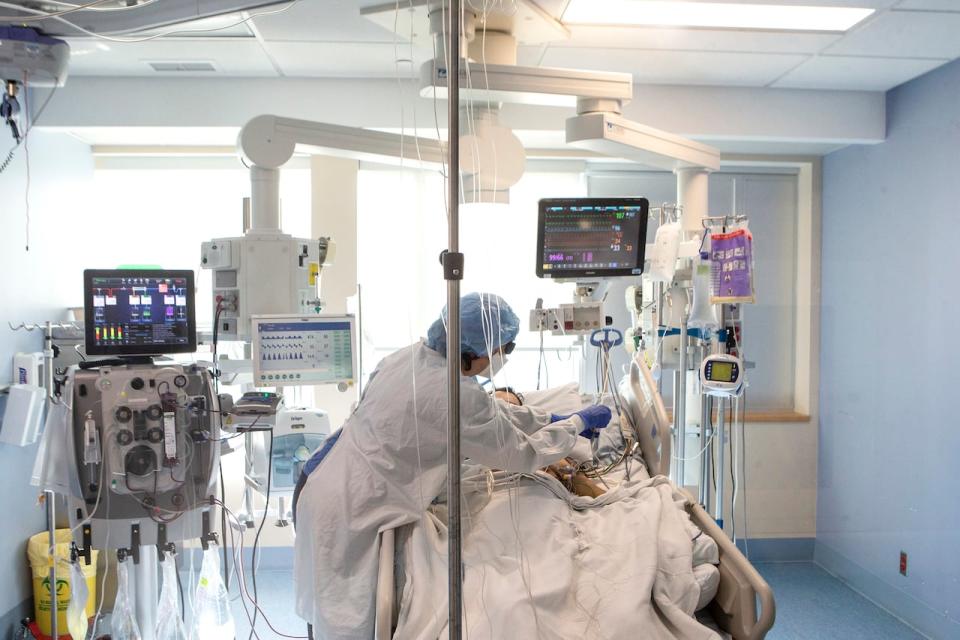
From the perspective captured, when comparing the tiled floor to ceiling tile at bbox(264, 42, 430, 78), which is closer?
ceiling tile at bbox(264, 42, 430, 78)

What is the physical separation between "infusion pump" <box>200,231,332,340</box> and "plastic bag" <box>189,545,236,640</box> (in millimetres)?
1035

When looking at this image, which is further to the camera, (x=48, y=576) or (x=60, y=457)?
(x=48, y=576)

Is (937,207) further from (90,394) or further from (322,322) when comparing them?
(90,394)

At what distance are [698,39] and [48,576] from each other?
368 centimetres

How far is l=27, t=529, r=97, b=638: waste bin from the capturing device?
130 inches

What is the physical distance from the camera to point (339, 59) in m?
3.39

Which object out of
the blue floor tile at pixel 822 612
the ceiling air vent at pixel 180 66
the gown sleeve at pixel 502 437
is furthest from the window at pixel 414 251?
the gown sleeve at pixel 502 437

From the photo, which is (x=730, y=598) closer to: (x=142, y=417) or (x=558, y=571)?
(x=558, y=571)

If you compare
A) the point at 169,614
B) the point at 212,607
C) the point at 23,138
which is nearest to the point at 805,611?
the point at 212,607

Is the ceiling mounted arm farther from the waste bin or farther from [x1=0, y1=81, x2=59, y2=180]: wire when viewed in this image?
the waste bin

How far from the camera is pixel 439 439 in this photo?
2.13m

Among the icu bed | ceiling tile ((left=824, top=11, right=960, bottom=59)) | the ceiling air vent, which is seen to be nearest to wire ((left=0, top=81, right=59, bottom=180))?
the ceiling air vent

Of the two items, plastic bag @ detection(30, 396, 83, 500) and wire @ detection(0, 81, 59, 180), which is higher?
wire @ detection(0, 81, 59, 180)

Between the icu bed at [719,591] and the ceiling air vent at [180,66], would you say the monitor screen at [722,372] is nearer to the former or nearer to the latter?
the icu bed at [719,591]
